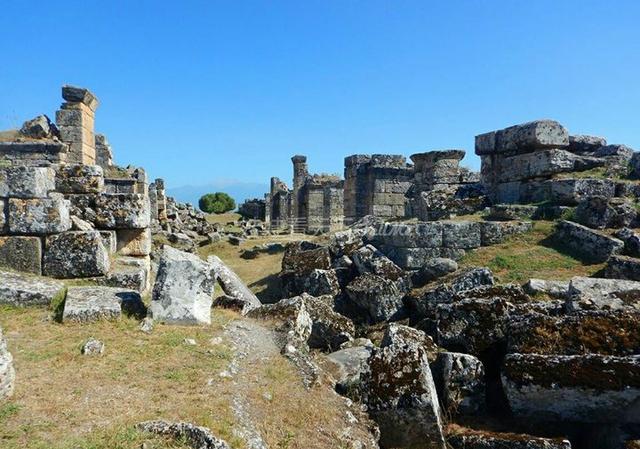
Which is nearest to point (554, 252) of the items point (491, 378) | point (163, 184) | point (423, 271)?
point (423, 271)

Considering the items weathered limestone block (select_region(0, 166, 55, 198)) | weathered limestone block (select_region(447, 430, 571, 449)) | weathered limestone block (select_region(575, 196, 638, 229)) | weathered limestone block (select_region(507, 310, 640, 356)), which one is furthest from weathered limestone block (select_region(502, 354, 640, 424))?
weathered limestone block (select_region(0, 166, 55, 198))

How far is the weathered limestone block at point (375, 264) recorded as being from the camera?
31.4ft

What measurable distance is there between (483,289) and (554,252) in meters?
3.51

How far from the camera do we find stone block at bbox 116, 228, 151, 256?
8.31 m

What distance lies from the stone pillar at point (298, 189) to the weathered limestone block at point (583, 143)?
18349 millimetres

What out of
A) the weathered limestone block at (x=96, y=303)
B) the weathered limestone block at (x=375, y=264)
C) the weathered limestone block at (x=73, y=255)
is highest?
the weathered limestone block at (x=73, y=255)

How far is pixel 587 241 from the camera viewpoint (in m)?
9.06

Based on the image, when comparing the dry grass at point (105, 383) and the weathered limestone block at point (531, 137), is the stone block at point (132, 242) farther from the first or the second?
the weathered limestone block at point (531, 137)

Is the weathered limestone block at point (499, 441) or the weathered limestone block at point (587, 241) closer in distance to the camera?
the weathered limestone block at point (499, 441)

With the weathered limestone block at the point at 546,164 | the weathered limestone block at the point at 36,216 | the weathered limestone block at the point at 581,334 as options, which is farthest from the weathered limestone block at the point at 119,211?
the weathered limestone block at the point at 546,164

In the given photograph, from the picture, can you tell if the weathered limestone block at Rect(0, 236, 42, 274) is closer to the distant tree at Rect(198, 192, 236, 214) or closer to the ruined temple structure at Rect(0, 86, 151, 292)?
the ruined temple structure at Rect(0, 86, 151, 292)

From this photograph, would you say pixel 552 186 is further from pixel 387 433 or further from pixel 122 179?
pixel 122 179

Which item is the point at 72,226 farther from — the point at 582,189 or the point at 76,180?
the point at 582,189

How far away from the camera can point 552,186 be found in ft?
37.7
